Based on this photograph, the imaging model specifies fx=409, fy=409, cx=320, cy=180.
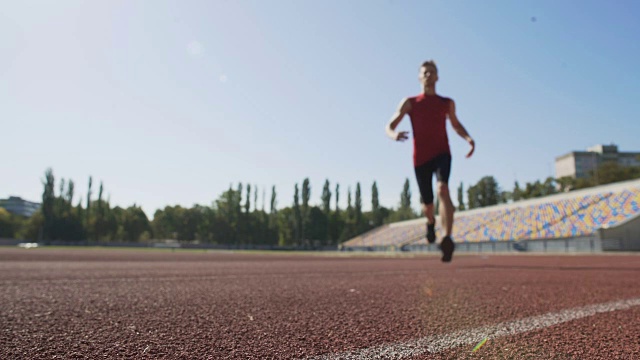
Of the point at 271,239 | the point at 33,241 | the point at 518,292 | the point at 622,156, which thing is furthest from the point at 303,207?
the point at 622,156

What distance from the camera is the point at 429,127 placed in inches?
146

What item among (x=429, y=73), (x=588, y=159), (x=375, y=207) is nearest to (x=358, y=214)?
(x=375, y=207)

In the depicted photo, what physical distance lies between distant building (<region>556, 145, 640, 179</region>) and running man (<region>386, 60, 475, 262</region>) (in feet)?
416

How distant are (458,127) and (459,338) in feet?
6.95

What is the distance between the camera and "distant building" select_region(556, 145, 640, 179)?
376ft

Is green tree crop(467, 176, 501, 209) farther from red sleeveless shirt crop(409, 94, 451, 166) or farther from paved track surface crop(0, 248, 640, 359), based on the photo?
red sleeveless shirt crop(409, 94, 451, 166)

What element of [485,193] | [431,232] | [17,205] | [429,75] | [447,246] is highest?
[17,205]

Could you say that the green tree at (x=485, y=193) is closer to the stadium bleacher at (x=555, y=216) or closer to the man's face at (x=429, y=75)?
the stadium bleacher at (x=555, y=216)

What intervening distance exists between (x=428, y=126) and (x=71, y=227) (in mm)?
81936

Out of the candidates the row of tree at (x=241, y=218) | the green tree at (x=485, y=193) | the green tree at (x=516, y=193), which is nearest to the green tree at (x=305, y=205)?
the row of tree at (x=241, y=218)

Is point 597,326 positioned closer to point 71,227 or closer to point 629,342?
point 629,342

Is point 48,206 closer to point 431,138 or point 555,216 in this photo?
point 555,216

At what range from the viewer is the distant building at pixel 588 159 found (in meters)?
115

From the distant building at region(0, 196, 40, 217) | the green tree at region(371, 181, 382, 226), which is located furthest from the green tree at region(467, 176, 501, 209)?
the distant building at region(0, 196, 40, 217)
